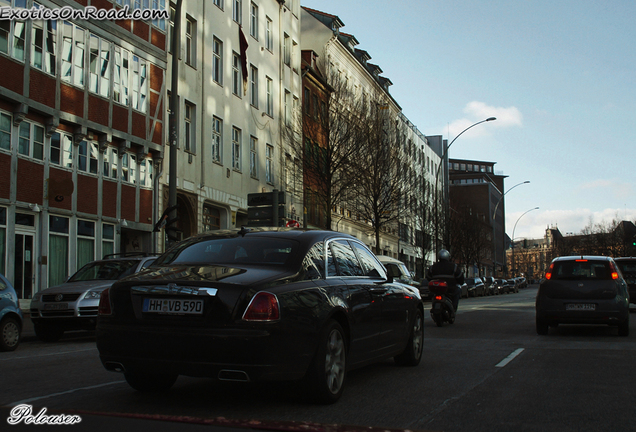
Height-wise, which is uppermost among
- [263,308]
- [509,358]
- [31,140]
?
[31,140]

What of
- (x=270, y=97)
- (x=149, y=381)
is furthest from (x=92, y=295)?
(x=270, y=97)

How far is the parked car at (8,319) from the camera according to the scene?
1222 centimetres

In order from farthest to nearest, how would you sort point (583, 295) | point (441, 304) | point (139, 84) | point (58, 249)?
point (139, 84) < point (58, 249) < point (441, 304) < point (583, 295)

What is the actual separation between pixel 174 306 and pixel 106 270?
10723 millimetres

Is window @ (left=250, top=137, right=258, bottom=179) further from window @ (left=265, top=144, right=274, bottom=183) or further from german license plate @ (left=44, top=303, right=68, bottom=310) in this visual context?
german license plate @ (left=44, top=303, right=68, bottom=310)

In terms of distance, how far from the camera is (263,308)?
5.72m

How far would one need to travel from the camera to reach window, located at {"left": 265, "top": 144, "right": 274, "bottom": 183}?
3862cm

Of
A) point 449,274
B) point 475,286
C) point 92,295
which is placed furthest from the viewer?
point 475,286

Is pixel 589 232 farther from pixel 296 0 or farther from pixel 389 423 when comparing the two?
pixel 389 423

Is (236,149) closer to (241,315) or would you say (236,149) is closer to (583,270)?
(583,270)

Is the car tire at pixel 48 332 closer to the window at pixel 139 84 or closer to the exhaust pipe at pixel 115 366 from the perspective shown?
the exhaust pipe at pixel 115 366

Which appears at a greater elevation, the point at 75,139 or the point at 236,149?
Result: the point at 236,149

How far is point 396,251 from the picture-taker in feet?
225

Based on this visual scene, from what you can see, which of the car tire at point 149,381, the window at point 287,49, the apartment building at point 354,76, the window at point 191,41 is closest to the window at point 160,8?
the window at point 191,41
